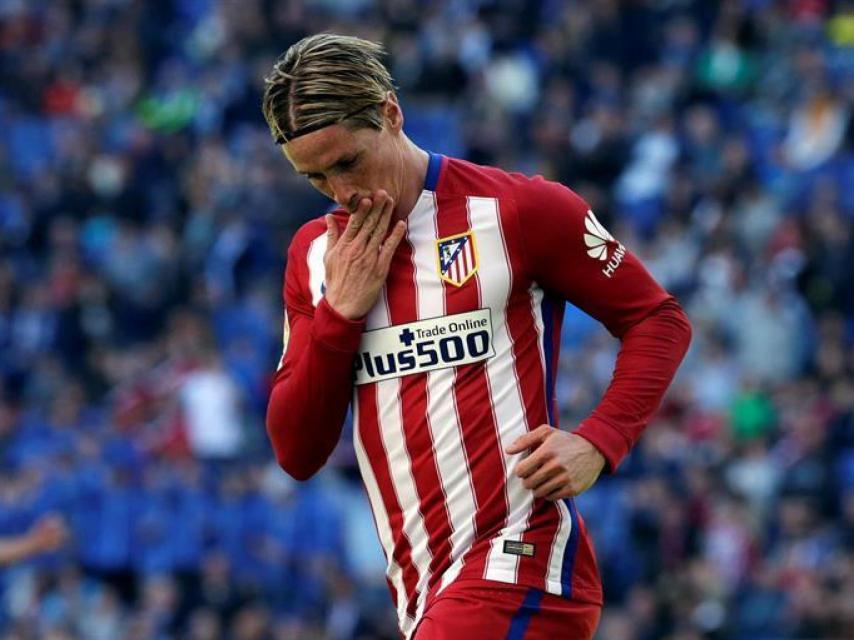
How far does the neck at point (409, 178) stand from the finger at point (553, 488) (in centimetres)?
76

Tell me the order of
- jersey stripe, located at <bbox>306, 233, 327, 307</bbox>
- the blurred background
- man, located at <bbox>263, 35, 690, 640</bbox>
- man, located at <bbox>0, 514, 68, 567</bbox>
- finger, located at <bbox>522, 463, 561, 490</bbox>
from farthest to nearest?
the blurred background
man, located at <bbox>0, 514, 68, 567</bbox>
jersey stripe, located at <bbox>306, 233, 327, 307</bbox>
man, located at <bbox>263, 35, 690, 640</bbox>
finger, located at <bbox>522, 463, 561, 490</bbox>

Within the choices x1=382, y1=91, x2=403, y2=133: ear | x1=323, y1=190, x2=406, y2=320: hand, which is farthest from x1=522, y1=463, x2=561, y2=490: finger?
x1=382, y1=91, x2=403, y2=133: ear

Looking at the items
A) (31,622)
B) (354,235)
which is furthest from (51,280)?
(354,235)

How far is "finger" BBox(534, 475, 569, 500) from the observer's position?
13.2 ft

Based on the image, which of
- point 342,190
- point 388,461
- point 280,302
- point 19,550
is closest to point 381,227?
point 342,190

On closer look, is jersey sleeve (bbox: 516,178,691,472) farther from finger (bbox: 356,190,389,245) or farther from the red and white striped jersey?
finger (bbox: 356,190,389,245)

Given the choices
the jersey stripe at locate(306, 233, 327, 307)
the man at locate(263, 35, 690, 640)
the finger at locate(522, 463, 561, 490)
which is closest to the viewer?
the finger at locate(522, 463, 561, 490)

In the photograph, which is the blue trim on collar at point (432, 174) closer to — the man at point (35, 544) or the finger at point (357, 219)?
the finger at point (357, 219)

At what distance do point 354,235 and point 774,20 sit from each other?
14.5m

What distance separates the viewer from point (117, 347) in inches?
662

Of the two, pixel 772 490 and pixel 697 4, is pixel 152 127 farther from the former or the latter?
pixel 772 490

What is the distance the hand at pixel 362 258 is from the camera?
13.7 feet

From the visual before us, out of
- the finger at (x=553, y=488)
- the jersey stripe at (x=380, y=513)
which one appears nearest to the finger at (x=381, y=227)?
the jersey stripe at (x=380, y=513)

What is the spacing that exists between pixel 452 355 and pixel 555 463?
1.26 ft
